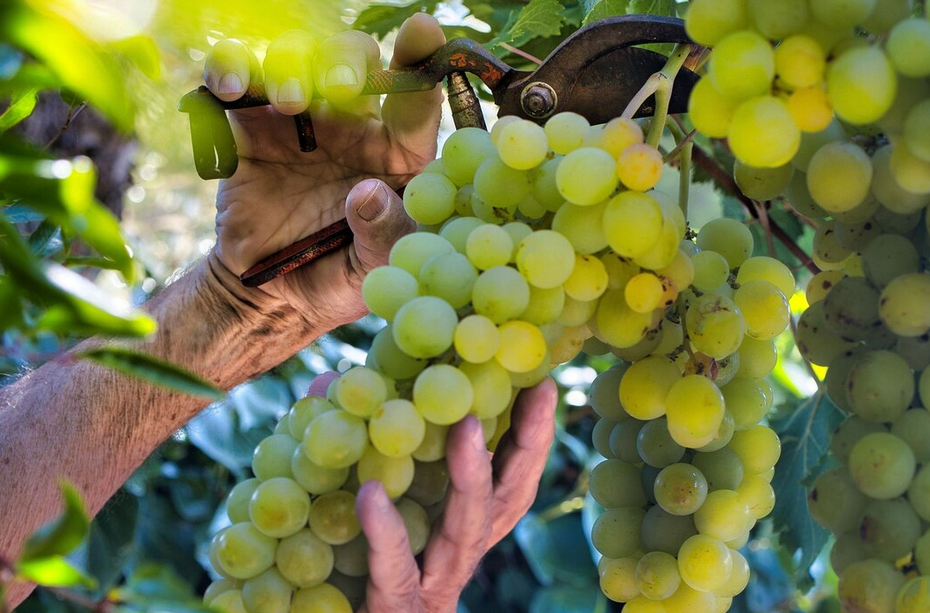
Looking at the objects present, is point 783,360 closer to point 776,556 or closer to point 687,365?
point 776,556

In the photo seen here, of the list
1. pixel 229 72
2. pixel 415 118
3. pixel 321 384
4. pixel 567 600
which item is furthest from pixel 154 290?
pixel 567 600

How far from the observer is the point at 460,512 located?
0.44 meters

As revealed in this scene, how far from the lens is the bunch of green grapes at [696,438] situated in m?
0.49

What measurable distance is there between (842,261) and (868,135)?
0.09 meters

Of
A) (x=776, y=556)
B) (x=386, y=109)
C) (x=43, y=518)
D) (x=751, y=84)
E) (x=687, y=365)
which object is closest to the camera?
(x=751, y=84)

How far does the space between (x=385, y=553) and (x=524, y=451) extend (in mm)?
116

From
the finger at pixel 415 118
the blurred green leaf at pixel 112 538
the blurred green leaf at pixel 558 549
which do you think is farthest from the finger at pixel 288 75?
the blurred green leaf at pixel 558 549

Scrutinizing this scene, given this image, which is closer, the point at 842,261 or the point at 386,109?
the point at 842,261

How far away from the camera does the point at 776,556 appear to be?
1812mm

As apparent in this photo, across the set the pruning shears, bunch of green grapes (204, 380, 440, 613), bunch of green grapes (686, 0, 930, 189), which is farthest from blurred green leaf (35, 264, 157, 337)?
the pruning shears

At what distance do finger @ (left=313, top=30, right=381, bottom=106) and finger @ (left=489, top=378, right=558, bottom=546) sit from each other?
12.3 inches

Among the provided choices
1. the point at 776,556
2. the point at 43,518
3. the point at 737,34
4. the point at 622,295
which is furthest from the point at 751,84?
the point at 776,556

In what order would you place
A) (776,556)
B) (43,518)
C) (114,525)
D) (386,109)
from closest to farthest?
1. (43,518)
2. (386,109)
3. (114,525)
4. (776,556)

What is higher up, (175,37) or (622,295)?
(175,37)
